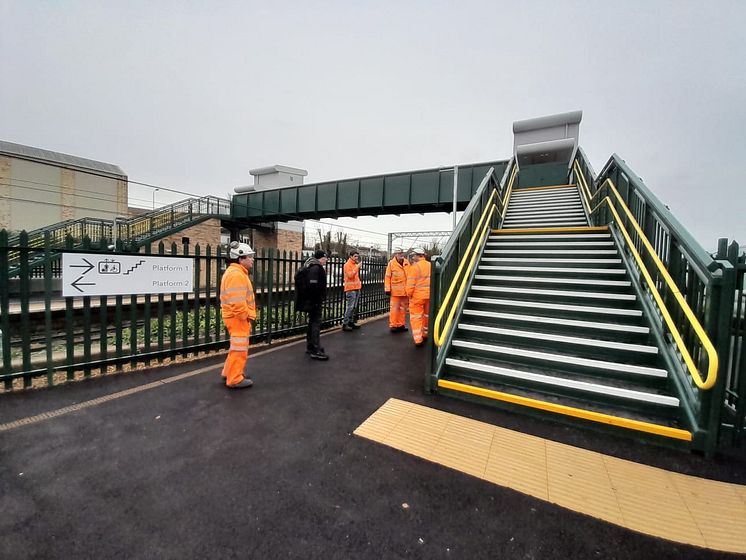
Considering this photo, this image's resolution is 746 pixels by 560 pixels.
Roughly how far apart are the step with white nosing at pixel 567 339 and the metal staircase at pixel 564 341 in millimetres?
12

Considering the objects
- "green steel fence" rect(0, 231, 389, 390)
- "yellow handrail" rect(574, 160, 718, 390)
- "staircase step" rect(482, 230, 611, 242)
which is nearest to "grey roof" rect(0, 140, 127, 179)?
"green steel fence" rect(0, 231, 389, 390)

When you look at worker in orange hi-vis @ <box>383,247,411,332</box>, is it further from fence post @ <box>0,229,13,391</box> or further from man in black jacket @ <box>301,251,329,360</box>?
fence post @ <box>0,229,13,391</box>

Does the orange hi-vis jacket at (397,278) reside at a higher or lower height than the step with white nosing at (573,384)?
higher

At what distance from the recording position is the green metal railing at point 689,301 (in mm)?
2836

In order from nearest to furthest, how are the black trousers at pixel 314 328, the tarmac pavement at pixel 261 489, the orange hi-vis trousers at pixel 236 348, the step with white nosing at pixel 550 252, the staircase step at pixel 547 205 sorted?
the tarmac pavement at pixel 261 489
the orange hi-vis trousers at pixel 236 348
the black trousers at pixel 314 328
the step with white nosing at pixel 550 252
the staircase step at pixel 547 205

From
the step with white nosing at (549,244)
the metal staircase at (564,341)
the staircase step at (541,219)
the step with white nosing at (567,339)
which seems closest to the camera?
the metal staircase at (564,341)

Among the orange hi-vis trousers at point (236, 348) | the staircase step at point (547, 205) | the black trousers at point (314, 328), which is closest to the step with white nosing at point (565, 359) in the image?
the black trousers at point (314, 328)

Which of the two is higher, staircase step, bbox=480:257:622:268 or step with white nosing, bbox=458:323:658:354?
staircase step, bbox=480:257:622:268

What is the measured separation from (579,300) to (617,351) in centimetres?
119

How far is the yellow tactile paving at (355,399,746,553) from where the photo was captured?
2119 mm

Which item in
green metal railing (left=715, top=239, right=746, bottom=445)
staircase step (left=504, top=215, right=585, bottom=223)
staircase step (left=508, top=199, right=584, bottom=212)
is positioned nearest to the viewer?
green metal railing (left=715, top=239, right=746, bottom=445)

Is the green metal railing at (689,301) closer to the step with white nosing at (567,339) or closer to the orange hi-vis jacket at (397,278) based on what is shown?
the step with white nosing at (567,339)

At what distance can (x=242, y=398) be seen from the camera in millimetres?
3939

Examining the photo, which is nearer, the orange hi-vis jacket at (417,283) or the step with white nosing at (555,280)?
the step with white nosing at (555,280)
